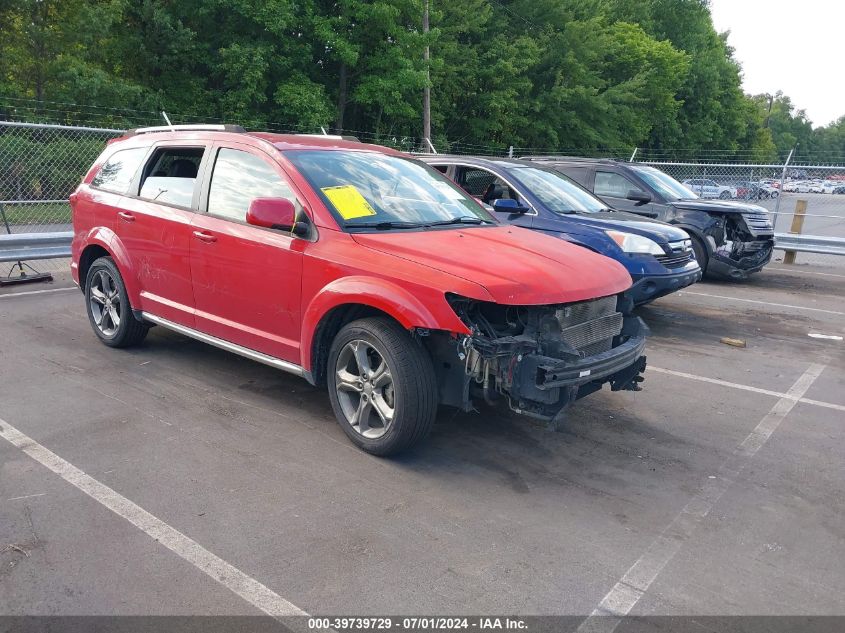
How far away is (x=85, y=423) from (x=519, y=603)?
10.2ft

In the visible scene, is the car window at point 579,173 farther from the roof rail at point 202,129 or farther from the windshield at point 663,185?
the roof rail at point 202,129

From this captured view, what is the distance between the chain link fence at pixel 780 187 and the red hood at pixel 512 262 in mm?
11400

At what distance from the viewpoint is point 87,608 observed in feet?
8.83

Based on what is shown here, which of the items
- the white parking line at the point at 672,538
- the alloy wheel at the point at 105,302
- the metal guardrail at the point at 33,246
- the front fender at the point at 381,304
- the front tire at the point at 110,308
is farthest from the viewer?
the metal guardrail at the point at 33,246

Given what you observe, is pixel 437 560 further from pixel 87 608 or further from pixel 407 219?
pixel 407 219

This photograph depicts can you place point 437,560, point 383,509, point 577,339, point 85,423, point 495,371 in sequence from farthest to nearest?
1. point 85,423
2. point 577,339
3. point 495,371
4. point 383,509
5. point 437,560

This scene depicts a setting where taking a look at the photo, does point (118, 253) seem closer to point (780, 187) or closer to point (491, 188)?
point (491, 188)

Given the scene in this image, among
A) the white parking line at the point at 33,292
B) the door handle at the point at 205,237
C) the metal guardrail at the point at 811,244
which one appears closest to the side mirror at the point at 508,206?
the door handle at the point at 205,237

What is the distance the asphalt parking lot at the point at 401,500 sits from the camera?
287 cm

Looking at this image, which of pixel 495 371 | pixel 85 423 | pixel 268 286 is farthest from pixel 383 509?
pixel 85 423

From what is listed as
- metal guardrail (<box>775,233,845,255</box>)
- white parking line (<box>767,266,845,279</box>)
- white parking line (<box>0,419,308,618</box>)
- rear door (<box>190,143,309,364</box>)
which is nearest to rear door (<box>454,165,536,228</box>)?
rear door (<box>190,143,309,364</box>)

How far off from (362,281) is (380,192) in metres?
1.00

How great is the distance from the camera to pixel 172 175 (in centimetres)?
544

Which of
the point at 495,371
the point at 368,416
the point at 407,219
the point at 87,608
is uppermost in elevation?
the point at 407,219
